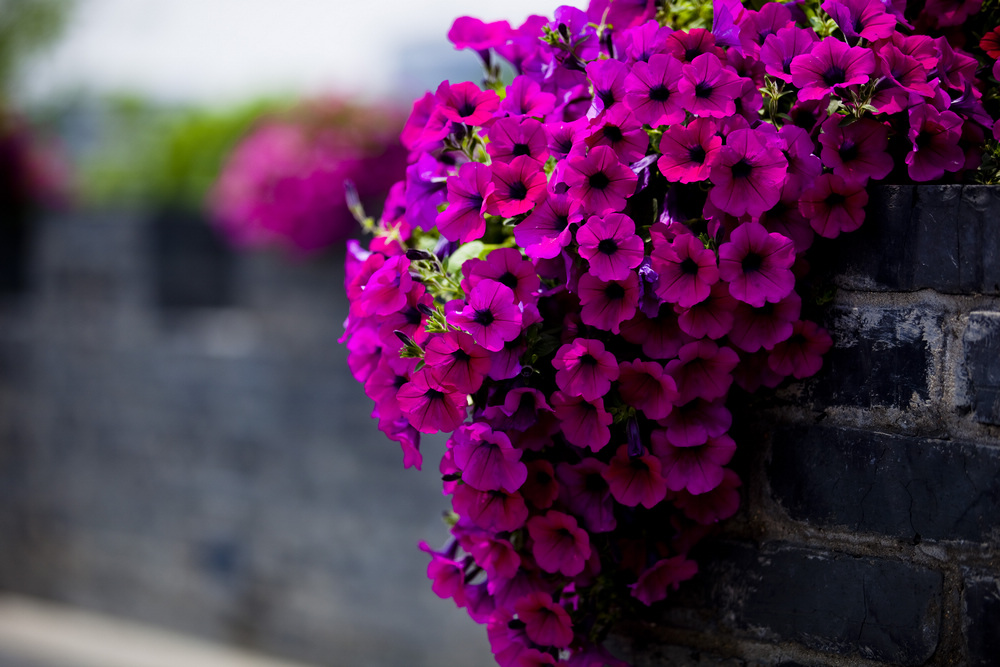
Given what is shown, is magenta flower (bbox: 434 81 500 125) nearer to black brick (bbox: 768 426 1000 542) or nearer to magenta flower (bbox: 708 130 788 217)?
magenta flower (bbox: 708 130 788 217)

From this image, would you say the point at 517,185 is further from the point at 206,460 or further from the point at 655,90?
the point at 206,460

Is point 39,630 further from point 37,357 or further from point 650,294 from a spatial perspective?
point 650,294

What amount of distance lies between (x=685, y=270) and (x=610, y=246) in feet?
0.29

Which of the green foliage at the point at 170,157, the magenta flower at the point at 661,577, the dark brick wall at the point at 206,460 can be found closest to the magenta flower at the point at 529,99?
the magenta flower at the point at 661,577

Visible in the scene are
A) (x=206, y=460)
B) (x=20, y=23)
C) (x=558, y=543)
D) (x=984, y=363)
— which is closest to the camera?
(x=984, y=363)

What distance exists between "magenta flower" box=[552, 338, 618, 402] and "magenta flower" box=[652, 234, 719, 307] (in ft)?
0.31

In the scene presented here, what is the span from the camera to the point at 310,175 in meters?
4.52

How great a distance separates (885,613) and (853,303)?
1.17 feet

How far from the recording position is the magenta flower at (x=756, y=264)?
1009mm

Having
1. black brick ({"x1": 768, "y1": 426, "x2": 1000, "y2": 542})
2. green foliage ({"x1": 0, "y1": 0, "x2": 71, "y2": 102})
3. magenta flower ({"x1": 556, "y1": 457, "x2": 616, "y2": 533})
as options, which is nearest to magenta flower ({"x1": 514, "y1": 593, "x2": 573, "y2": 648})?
magenta flower ({"x1": 556, "y1": 457, "x2": 616, "y2": 533})

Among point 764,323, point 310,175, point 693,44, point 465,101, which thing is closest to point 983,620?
point 764,323

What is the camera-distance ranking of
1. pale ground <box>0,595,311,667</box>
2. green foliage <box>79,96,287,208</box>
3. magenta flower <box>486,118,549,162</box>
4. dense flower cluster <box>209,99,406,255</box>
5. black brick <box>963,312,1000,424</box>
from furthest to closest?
green foliage <box>79,96,287,208</box> < pale ground <box>0,595,311,667</box> < dense flower cluster <box>209,99,406,255</box> < magenta flower <box>486,118,549,162</box> < black brick <box>963,312,1000,424</box>

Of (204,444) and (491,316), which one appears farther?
(204,444)

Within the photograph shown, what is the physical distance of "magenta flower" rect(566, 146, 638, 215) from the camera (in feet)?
3.42
